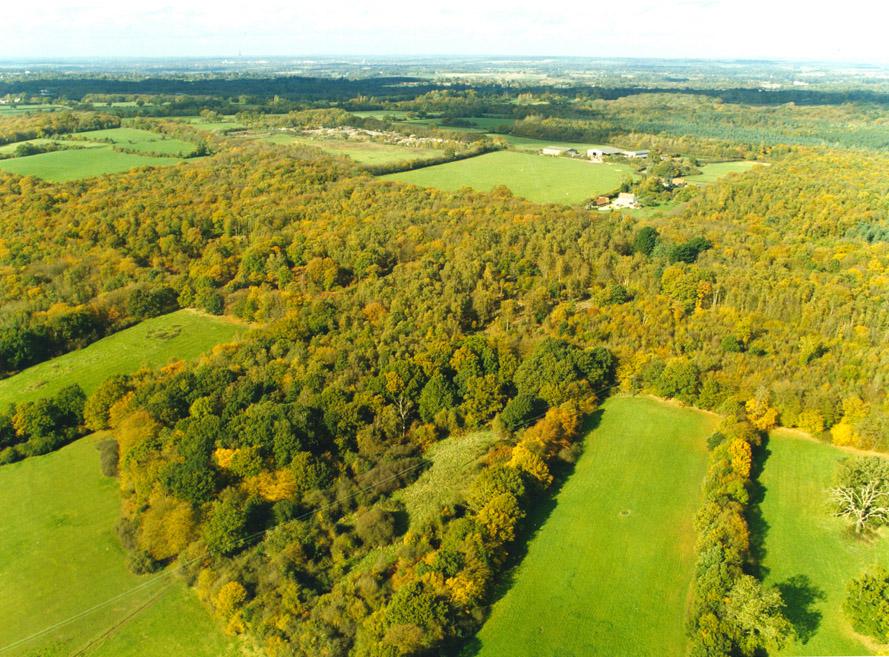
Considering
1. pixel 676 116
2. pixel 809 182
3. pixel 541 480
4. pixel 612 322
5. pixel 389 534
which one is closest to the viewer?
pixel 389 534

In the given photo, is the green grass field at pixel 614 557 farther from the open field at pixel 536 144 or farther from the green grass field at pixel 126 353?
the open field at pixel 536 144

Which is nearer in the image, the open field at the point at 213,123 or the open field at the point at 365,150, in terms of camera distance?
the open field at the point at 365,150

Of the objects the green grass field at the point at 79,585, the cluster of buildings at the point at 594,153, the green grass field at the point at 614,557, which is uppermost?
the cluster of buildings at the point at 594,153

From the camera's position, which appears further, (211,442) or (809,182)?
(809,182)

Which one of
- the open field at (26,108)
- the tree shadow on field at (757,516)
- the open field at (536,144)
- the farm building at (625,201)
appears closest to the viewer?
the tree shadow on field at (757,516)

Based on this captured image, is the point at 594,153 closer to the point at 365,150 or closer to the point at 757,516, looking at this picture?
the point at 365,150

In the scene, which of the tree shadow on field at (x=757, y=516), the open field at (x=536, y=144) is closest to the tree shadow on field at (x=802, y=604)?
the tree shadow on field at (x=757, y=516)

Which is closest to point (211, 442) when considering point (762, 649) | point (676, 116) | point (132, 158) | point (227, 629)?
point (227, 629)

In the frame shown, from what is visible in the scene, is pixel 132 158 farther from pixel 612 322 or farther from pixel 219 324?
pixel 612 322
